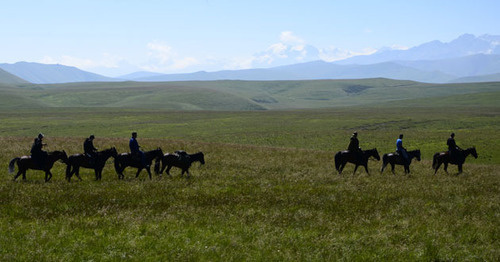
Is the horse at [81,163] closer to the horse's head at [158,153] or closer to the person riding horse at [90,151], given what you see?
the person riding horse at [90,151]

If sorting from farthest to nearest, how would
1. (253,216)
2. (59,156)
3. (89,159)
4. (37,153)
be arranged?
(89,159), (59,156), (37,153), (253,216)

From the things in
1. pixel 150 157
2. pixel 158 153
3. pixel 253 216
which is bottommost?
pixel 253 216

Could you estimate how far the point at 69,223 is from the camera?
1220cm

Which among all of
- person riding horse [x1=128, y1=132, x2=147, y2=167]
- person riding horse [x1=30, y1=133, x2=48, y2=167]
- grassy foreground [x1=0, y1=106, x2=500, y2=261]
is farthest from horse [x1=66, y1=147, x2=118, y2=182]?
person riding horse [x1=128, y1=132, x2=147, y2=167]

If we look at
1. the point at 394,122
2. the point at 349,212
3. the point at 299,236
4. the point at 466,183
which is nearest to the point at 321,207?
the point at 349,212

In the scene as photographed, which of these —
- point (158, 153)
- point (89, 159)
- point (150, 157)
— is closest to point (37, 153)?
point (89, 159)

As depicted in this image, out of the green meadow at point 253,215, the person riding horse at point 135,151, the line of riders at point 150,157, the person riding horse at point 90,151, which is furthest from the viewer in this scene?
the person riding horse at point 135,151

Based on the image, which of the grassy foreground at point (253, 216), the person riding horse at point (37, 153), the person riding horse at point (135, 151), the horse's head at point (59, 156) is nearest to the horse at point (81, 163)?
the horse's head at point (59, 156)

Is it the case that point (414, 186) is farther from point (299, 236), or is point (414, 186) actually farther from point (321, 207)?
point (299, 236)

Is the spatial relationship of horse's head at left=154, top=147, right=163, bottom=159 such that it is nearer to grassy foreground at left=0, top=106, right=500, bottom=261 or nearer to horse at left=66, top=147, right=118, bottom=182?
grassy foreground at left=0, top=106, right=500, bottom=261

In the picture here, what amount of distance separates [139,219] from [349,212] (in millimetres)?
6850

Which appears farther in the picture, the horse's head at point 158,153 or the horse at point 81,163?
the horse's head at point 158,153

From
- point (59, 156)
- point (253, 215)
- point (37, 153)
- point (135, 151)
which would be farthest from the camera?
point (135, 151)

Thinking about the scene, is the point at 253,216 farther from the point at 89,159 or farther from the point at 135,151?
the point at 89,159
